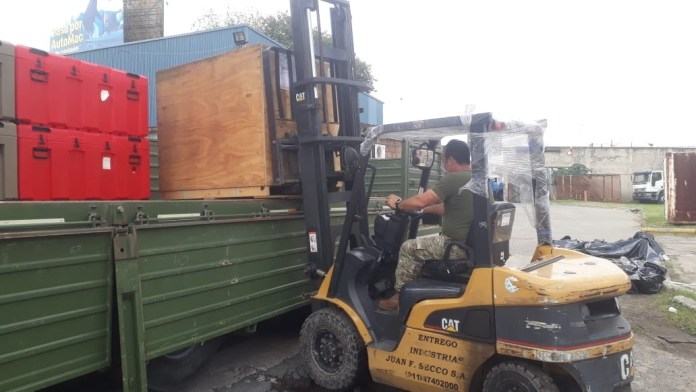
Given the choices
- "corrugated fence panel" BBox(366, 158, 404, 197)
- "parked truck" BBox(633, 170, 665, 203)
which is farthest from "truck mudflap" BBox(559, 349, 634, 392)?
"parked truck" BBox(633, 170, 665, 203)

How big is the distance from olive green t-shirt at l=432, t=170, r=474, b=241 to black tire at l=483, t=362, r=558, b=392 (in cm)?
95

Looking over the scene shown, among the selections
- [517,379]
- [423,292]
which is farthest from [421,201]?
[517,379]

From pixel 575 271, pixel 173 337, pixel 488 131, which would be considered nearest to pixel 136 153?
pixel 173 337

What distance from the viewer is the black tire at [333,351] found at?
390 cm

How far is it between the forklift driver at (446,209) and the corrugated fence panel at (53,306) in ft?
6.82

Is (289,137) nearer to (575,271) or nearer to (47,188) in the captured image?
(47,188)

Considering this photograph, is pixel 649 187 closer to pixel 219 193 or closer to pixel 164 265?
pixel 219 193

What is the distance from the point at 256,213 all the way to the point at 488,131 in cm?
211

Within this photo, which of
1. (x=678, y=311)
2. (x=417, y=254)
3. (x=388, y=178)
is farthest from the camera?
(x=388, y=178)

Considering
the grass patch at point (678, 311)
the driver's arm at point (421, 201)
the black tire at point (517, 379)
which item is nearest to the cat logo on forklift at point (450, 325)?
the black tire at point (517, 379)

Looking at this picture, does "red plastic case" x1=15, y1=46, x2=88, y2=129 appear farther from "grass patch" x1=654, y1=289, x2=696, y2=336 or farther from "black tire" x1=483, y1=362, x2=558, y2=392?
"grass patch" x1=654, y1=289, x2=696, y2=336

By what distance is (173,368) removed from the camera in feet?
13.3

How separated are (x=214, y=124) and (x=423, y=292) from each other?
253cm

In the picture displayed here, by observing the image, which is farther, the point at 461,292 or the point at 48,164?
the point at 48,164
